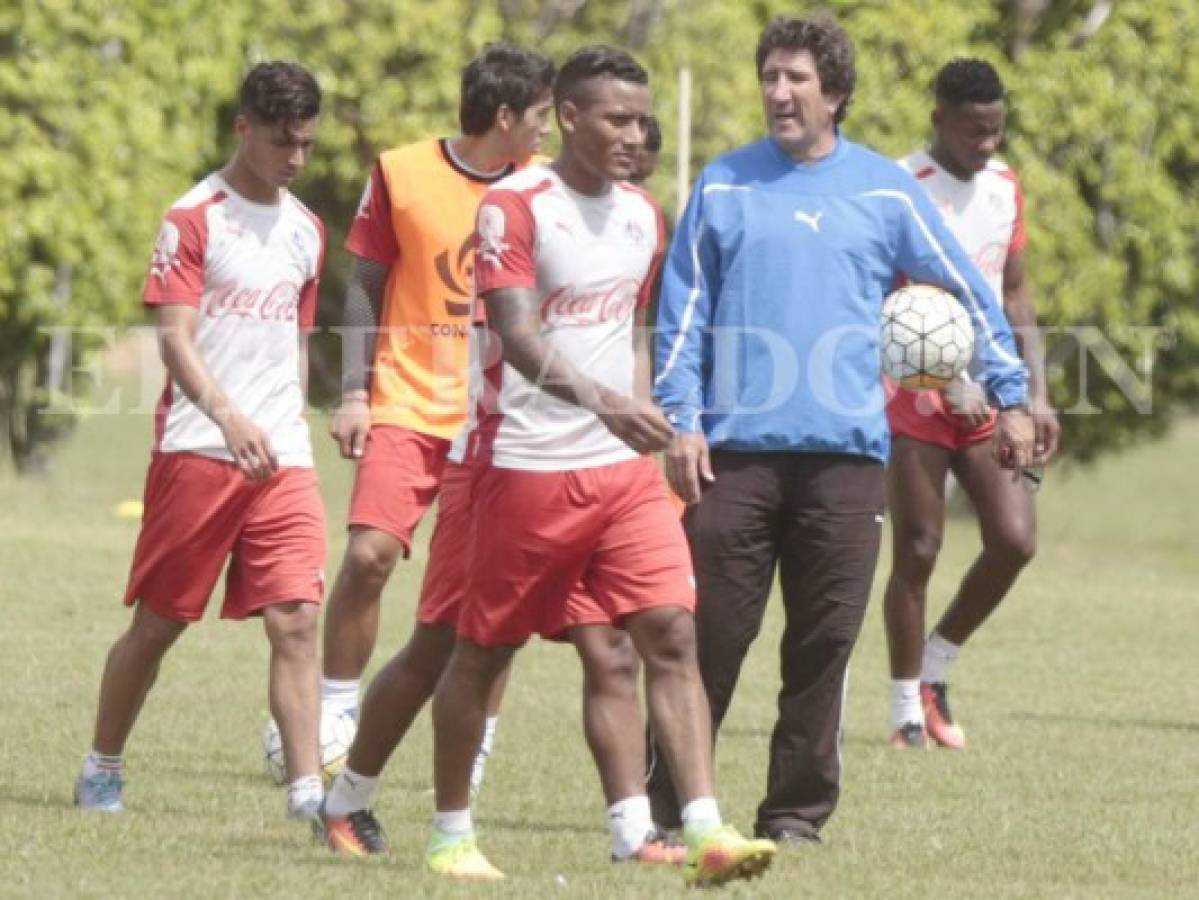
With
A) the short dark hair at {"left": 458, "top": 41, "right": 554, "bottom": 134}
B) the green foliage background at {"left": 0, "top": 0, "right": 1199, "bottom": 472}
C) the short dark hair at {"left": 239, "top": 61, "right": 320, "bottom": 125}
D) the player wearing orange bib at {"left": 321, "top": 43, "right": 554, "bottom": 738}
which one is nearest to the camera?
the short dark hair at {"left": 239, "top": 61, "right": 320, "bottom": 125}

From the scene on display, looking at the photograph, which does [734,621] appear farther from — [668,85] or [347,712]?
[668,85]

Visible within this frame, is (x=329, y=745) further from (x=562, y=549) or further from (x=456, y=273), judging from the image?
(x=562, y=549)

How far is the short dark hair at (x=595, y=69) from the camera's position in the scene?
7949mm

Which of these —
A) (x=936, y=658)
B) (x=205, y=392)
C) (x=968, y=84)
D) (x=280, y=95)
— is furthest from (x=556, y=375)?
(x=936, y=658)

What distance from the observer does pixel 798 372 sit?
877 centimetres

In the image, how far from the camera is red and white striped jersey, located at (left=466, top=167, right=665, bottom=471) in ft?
26.0

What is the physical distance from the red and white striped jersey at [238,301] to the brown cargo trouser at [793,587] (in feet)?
4.43

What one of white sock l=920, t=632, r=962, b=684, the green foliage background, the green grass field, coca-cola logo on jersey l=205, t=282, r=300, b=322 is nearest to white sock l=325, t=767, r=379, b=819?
the green grass field

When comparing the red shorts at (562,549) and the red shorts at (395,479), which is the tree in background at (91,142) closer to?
the red shorts at (395,479)

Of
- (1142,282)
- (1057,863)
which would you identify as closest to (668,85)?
(1142,282)

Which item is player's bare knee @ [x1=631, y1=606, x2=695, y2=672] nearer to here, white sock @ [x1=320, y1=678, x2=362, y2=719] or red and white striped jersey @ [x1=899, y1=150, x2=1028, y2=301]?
Answer: white sock @ [x1=320, y1=678, x2=362, y2=719]

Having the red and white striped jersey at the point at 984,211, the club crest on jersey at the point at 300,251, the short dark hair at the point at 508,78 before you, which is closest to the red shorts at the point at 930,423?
the red and white striped jersey at the point at 984,211

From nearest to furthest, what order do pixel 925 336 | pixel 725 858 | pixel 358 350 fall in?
pixel 725 858, pixel 925 336, pixel 358 350

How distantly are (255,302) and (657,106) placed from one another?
15616mm
